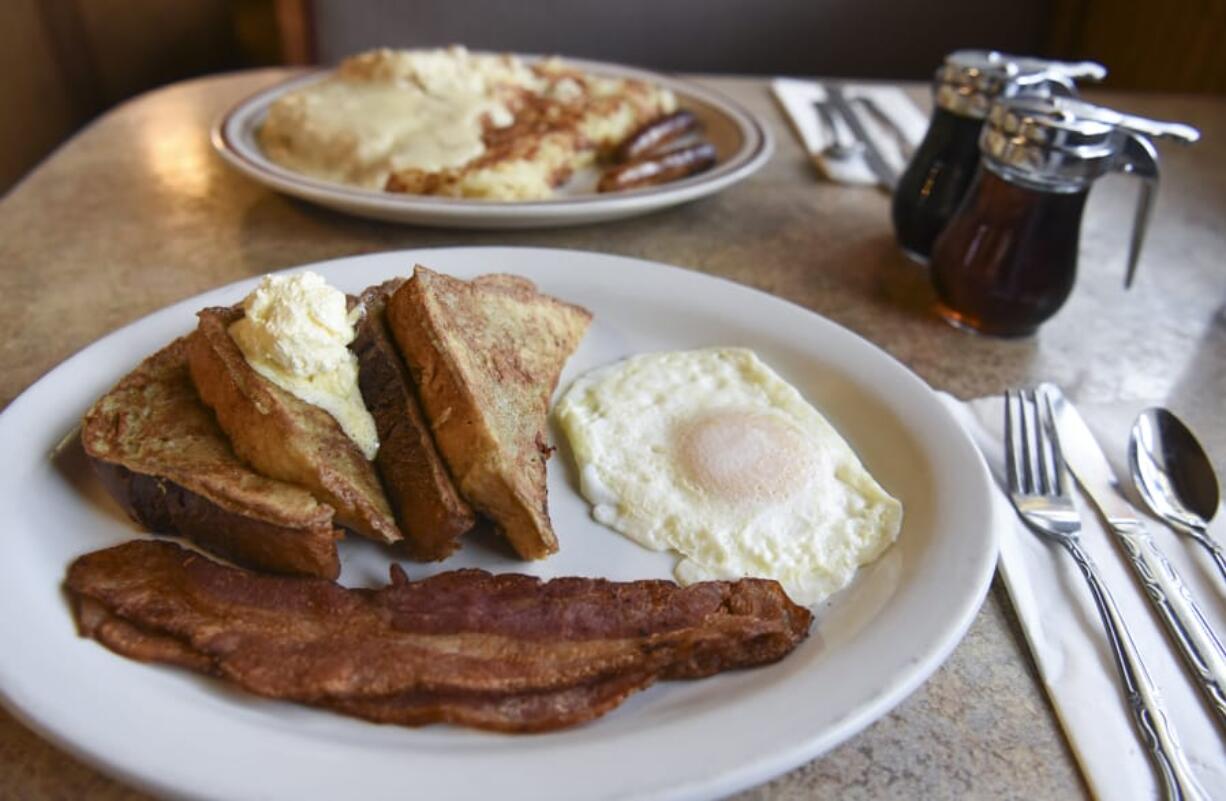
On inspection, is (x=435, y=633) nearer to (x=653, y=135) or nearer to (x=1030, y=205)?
(x=1030, y=205)

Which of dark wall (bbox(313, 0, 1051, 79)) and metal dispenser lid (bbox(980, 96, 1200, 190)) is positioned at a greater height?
metal dispenser lid (bbox(980, 96, 1200, 190))

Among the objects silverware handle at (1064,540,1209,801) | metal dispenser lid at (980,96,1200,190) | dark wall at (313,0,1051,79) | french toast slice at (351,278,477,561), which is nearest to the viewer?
silverware handle at (1064,540,1209,801)

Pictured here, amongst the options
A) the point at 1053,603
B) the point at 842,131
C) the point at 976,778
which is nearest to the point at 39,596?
the point at 976,778

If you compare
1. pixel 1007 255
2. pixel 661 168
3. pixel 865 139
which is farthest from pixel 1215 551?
pixel 865 139

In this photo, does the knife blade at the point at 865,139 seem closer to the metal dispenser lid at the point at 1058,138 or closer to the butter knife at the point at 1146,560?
the metal dispenser lid at the point at 1058,138

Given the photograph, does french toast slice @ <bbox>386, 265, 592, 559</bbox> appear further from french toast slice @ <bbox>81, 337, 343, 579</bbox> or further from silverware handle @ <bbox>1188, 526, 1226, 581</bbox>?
silverware handle @ <bbox>1188, 526, 1226, 581</bbox>

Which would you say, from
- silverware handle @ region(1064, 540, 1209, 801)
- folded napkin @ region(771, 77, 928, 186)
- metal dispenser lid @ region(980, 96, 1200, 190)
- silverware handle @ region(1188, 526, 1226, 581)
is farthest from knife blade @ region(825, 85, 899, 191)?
silverware handle @ region(1064, 540, 1209, 801)
